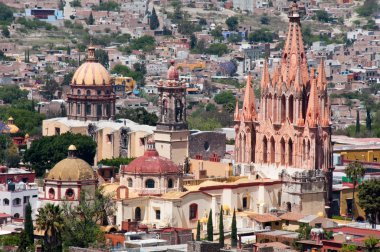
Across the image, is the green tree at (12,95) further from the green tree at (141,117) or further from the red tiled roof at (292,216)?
the red tiled roof at (292,216)

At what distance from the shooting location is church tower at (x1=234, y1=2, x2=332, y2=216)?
113438 millimetres

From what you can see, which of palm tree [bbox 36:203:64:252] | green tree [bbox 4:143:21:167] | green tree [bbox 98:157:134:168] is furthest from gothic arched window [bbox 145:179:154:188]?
green tree [bbox 4:143:21:167]

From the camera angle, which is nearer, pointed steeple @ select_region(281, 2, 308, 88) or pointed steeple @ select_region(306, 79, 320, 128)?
pointed steeple @ select_region(306, 79, 320, 128)

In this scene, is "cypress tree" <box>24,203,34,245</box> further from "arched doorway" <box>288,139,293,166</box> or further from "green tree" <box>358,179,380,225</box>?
"arched doorway" <box>288,139,293,166</box>

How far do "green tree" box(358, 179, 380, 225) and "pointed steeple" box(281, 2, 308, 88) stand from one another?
323 inches

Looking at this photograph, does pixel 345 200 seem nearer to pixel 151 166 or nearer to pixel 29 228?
pixel 151 166

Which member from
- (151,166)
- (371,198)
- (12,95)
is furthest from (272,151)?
(12,95)

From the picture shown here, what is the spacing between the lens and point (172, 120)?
12825 centimetres

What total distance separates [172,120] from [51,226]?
1424 inches

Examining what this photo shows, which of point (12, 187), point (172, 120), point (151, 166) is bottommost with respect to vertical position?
point (12, 187)

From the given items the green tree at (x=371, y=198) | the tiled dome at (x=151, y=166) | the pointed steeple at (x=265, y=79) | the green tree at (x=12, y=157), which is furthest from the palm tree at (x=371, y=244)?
the green tree at (x=12, y=157)

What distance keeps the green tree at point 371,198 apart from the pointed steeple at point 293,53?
819cm

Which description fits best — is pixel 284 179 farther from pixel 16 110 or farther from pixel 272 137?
pixel 16 110

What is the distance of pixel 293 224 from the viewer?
107 m
